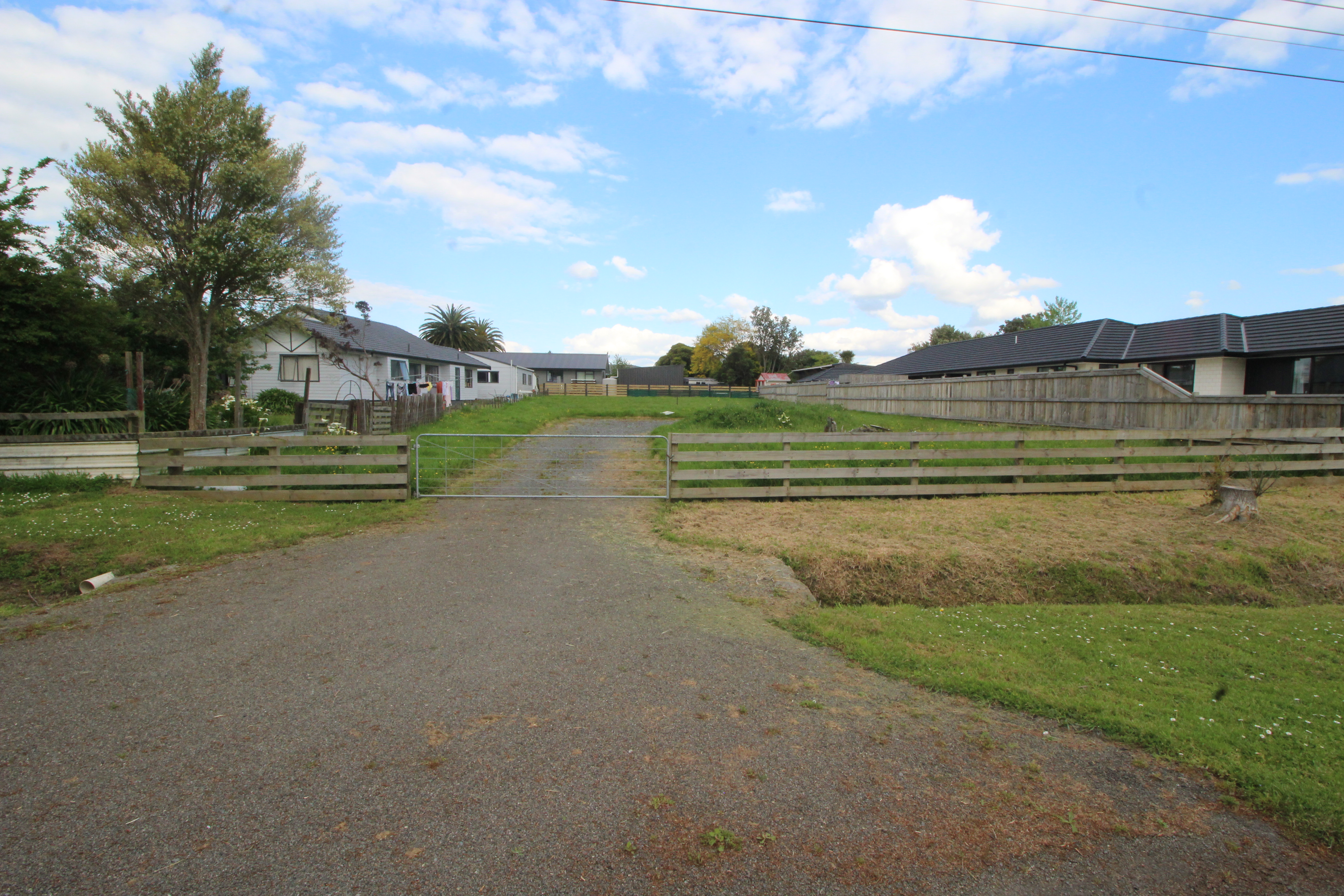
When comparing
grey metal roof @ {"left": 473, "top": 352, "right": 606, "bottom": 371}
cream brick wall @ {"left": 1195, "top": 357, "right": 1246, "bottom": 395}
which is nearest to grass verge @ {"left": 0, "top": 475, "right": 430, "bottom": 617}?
cream brick wall @ {"left": 1195, "top": 357, "right": 1246, "bottom": 395}

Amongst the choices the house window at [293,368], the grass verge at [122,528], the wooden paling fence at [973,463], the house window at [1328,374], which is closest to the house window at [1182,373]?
A: the house window at [1328,374]

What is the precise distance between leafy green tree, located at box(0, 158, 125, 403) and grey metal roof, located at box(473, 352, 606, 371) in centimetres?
4751

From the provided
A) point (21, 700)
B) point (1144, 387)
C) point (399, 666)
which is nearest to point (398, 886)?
point (399, 666)

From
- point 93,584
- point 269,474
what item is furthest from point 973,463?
point 93,584

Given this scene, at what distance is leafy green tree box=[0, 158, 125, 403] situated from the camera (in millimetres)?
12250

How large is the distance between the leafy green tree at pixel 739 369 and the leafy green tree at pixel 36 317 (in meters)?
72.0

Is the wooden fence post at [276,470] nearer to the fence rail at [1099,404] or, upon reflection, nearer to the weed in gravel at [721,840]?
the weed in gravel at [721,840]

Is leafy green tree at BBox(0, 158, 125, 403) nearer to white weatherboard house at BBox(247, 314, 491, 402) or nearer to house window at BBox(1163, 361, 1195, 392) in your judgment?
white weatherboard house at BBox(247, 314, 491, 402)

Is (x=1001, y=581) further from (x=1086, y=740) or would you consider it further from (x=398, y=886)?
(x=398, y=886)

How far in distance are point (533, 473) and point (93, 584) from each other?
6.95 metres

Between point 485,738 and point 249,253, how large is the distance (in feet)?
51.8

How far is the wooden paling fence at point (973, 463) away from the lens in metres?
10.9

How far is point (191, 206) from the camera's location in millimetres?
15219

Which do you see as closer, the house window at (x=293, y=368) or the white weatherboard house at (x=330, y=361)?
the white weatherboard house at (x=330, y=361)
